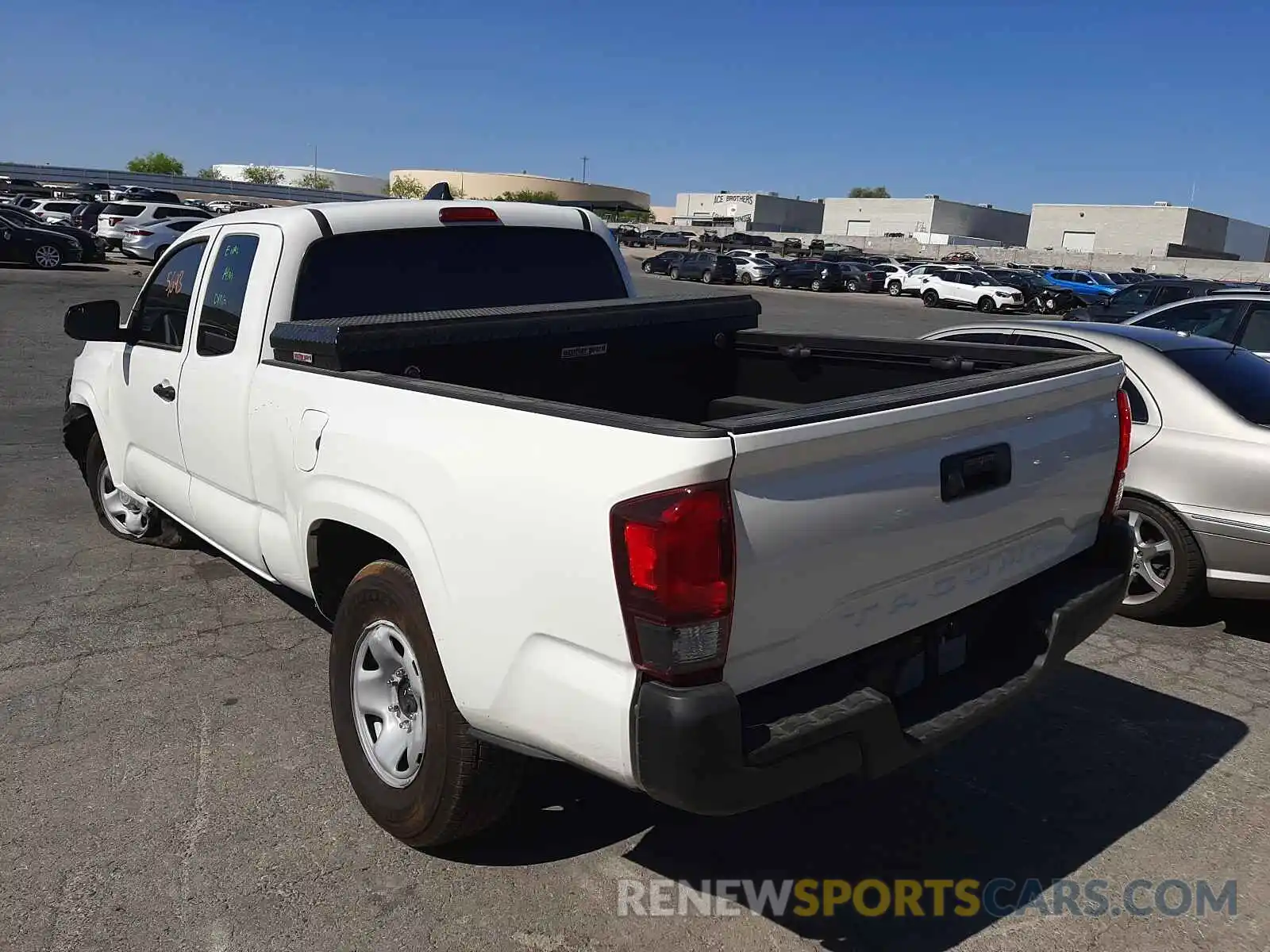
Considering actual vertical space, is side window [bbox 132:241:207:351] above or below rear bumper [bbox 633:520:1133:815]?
above

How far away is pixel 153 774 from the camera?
11.6 feet

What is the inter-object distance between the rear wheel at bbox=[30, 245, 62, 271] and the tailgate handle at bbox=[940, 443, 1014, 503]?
30.3 metres

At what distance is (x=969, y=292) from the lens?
37.1 metres

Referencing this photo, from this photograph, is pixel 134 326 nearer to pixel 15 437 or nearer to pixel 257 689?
pixel 257 689

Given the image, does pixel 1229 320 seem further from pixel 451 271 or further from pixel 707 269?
pixel 707 269

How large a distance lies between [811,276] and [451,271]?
40.7 m

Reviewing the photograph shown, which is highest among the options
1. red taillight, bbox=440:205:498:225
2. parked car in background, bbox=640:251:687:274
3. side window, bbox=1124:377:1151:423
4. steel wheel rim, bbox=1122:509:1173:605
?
red taillight, bbox=440:205:498:225

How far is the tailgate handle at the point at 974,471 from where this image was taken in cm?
271

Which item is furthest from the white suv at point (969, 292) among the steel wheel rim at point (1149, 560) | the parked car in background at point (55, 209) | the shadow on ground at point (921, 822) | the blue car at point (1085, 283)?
the shadow on ground at point (921, 822)

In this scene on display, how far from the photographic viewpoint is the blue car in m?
38.0

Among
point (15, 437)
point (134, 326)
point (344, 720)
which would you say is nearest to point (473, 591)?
point (344, 720)

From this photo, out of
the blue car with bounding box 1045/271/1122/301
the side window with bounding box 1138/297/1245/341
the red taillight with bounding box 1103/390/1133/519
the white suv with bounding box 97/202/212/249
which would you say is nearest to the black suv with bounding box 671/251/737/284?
the blue car with bounding box 1045/271/1122/301

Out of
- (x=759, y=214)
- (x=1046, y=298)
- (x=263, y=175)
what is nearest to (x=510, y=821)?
(x=1046, y=298)

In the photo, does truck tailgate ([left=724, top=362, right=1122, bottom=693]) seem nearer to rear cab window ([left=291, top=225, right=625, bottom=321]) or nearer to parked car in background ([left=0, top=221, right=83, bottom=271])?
rear cab window ([left=291, top=225, right=625, bottom=321])
